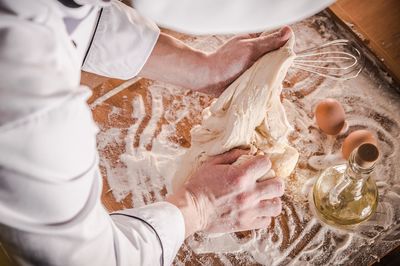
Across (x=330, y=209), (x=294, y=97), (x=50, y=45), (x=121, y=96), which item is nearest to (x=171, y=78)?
(x=121, y=96)

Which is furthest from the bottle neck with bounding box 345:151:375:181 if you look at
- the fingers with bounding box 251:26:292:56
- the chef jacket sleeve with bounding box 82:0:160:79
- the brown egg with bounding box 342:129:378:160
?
the chef jacket sleeve with bounding box 82:0:160:79

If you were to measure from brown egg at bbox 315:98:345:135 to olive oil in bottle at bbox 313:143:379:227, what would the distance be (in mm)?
98

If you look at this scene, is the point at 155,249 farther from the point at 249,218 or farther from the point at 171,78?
the point at 171,78

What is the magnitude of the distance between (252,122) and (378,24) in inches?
20.3

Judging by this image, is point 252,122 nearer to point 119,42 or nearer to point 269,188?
point 269,188

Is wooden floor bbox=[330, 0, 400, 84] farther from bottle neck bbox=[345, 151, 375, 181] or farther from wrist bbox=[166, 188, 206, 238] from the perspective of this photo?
wrist bbox=[166, 188, 206, 238]

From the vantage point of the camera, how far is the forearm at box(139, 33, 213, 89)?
1119mm

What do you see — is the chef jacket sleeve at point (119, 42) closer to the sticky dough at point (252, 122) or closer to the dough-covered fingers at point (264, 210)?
the sticky dough at point (252, 122)

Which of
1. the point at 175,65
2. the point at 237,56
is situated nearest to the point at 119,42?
the point at 175,65

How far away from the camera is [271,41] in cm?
110

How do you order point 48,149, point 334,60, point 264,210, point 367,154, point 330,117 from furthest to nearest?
point 334,60, point 330,117, point 264,210, point 367,154, point 48,149

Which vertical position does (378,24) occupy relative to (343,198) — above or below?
above

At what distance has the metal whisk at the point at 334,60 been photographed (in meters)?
1.32

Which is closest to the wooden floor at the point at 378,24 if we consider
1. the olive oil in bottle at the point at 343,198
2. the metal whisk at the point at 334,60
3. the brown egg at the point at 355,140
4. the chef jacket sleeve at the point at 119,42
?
the metal whisk at the point at 334,60
